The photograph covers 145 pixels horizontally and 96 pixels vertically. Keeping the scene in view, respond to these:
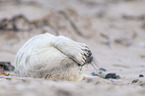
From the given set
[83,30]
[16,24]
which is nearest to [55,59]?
[16,24]

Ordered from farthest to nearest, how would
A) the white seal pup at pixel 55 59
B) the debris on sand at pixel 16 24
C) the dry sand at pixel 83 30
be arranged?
the debris on sand at pixel 16 24 → the dry sand at pixel 83 30 → the white seal pup at pixel 55 59

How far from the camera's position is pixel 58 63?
10.6 feet

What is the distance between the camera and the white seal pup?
3195 mm

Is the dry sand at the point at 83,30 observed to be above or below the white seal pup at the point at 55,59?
above

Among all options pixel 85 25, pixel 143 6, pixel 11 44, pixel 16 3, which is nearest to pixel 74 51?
pixel 11 44

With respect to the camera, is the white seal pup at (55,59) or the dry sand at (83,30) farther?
the dry sand at (83,30)

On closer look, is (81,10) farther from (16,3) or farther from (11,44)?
(11,44)

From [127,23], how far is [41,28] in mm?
6685

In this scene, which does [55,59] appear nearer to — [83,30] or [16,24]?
[16,24]

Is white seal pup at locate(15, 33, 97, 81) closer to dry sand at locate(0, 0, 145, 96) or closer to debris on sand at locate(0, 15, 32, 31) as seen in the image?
dry sand at locate(0, 0, 145, 96)

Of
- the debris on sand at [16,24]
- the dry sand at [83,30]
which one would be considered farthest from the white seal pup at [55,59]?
the debris on sand at [16,24]

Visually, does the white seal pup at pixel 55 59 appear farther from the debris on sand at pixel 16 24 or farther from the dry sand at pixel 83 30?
the debris on sand at pixel 16 24

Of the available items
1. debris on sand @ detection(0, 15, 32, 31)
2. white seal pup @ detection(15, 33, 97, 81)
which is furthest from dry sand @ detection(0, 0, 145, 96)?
white seal pup @ detection(15, 33, 97, 81)

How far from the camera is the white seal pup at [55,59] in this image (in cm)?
320
